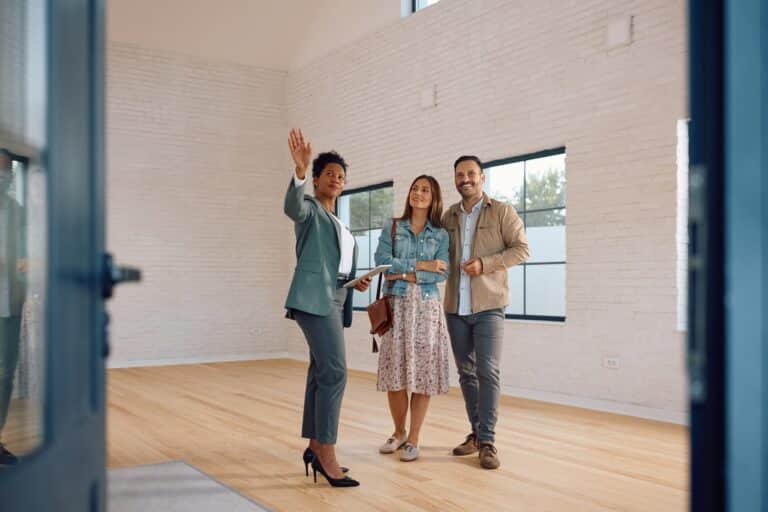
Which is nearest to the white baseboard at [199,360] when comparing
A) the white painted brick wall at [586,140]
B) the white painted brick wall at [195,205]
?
the white painted brick wall at [195,205]

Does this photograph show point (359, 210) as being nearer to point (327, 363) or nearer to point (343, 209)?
point (343, 209)

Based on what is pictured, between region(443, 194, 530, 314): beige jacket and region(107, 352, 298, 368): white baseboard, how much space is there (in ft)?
18.3

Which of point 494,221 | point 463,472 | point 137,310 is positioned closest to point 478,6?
point 494,221

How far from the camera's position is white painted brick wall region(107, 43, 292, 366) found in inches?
343

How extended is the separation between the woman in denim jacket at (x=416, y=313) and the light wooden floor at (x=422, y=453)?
1.14 ft

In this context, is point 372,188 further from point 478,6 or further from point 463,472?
point 463,472

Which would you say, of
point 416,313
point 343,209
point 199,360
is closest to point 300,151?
point 416,313

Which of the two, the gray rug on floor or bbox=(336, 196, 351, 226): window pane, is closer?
the gray rug on floor

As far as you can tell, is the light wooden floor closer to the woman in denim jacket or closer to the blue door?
the woman in denim jacket

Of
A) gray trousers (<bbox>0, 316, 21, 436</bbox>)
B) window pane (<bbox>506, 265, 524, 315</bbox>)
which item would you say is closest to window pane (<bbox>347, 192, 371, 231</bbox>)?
window pane (<bbox>506, 265, 524, 315</bbox>)

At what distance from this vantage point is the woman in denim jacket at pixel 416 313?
390 centimetres

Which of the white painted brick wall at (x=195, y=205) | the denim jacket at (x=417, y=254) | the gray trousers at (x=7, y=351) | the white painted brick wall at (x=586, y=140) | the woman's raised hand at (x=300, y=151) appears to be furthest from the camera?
the white painted brick wall at (x=195, y=205)

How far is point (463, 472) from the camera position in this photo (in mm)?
3590

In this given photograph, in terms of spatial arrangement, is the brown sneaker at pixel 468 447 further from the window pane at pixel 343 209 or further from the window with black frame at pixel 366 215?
the window pane at pixel 343 209
